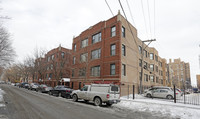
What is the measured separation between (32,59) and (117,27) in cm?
3454

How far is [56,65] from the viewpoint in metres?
31.1

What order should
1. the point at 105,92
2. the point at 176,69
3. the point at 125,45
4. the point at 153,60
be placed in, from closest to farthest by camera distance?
the point at 105,92
the point at 125,45
the point at 153,60
the point at 176,69

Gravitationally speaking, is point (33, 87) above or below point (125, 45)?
below

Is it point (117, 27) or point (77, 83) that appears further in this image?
point (77, 83)

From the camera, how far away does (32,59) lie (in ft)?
140

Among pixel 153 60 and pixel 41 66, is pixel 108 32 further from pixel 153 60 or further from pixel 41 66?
pixel 41 66

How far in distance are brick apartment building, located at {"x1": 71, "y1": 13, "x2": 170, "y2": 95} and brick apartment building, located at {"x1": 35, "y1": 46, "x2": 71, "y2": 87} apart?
2.74 m

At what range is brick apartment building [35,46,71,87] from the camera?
29.2m

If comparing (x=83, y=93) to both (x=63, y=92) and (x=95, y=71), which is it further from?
(x=95, y=71)

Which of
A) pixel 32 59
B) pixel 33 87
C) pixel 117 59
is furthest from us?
pixel 32 59

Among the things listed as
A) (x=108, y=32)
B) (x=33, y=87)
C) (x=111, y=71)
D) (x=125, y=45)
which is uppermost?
(x=108, y=32)

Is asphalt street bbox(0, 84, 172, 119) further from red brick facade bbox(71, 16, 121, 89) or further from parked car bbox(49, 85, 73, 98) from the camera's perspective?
red brick facade bbox(71, 16, 121, 89)

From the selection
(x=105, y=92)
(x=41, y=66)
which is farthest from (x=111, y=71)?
(x=41, y=66)

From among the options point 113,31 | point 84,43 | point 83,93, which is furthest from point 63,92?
point 84,43
